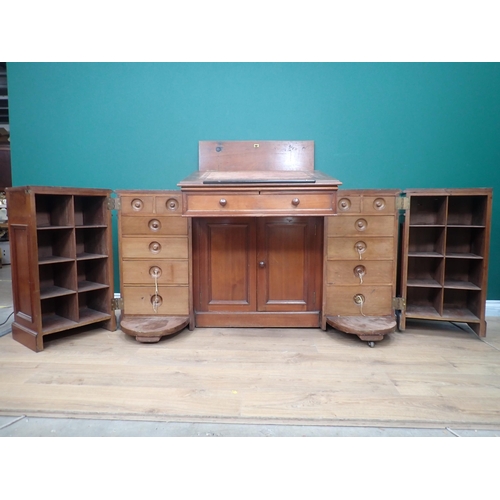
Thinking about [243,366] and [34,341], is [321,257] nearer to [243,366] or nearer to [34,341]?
[243,366]

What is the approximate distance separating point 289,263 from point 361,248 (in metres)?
0.50

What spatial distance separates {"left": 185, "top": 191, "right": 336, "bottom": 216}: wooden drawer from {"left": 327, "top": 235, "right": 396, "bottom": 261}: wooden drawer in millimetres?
474

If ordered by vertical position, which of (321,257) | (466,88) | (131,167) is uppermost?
(466,88)

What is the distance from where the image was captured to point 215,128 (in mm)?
2613

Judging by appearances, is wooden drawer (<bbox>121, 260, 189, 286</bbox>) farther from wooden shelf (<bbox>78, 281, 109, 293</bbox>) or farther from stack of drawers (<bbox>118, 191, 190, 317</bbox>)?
wooden shelf (<bbox>78, 281, 109, 293</bbox>)

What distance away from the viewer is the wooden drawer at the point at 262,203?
70.5 inches

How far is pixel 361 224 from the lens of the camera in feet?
7.20

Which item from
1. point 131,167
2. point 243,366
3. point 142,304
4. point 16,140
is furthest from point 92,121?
point 243,366

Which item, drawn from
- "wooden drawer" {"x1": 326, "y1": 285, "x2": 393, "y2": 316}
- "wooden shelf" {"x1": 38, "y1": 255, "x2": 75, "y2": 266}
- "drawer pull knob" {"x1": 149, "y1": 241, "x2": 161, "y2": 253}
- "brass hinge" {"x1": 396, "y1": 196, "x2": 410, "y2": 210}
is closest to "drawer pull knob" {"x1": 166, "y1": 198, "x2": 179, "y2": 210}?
"drawer pull knob" {"x1": 149, "y1": 241, "x2": 161, "y2": 253}

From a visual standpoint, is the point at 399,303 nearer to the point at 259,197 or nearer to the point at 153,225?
the point at 259,197

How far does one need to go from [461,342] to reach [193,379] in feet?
5.74

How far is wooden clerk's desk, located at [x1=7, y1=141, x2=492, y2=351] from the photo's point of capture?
6.97 feet

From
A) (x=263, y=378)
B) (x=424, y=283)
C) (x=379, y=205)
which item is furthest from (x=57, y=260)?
(x=424, y=283)

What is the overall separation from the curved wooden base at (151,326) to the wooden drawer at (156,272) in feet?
0.81
